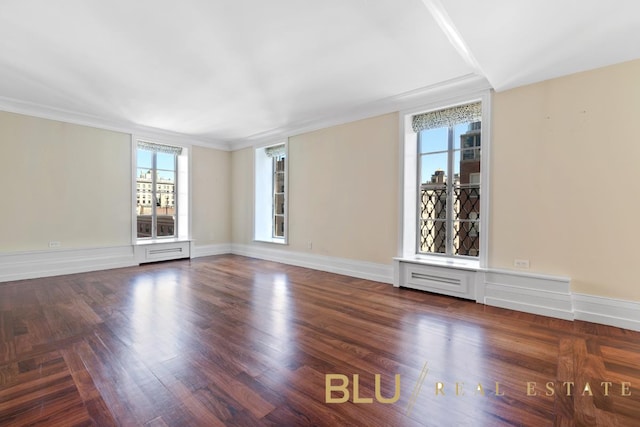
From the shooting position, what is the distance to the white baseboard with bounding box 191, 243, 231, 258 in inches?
262

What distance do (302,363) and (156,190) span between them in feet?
18.4

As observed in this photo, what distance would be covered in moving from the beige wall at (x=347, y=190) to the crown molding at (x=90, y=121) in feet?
8.15

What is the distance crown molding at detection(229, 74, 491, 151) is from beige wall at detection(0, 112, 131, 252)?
2773mm

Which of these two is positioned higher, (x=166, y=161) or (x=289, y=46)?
(x=289, y=46)

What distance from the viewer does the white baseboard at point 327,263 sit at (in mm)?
4547

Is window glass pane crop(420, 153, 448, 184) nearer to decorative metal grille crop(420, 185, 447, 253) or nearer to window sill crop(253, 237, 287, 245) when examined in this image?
decorative metal grille crop(420, 185, 447, 253)

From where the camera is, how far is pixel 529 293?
126 inches

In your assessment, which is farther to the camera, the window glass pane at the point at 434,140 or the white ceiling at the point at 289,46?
the window glass pane at the point at 434,140

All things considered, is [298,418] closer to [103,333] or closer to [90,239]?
[103,333]

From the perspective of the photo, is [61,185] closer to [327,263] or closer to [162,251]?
[162,251]

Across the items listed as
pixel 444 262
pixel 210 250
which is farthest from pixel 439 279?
pixel 210 250

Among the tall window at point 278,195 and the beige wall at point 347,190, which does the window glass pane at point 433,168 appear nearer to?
the beige wall at point 347,190

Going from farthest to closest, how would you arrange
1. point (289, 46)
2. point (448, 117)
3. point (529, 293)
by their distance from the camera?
point (448, 117)
point (529, 293)
point (289, 46)

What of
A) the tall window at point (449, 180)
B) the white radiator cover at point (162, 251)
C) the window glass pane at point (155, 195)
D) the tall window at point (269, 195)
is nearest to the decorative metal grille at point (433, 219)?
the tall window at point (449, 180)
